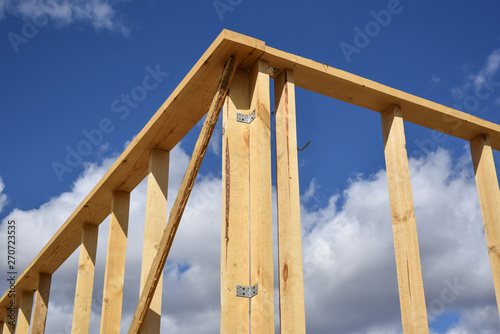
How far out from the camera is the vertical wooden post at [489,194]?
412cm

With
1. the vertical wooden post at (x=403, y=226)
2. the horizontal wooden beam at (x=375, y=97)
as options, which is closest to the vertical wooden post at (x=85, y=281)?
the horizontal wooden beam at (x=375, y=97)

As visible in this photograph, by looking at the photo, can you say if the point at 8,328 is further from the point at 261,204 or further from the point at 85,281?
the point at 261,204

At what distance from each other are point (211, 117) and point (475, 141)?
2.23 m

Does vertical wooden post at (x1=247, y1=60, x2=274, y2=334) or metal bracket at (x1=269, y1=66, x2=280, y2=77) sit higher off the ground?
metal bracket at (x1=269, y1=66, x2=280, y2=77)

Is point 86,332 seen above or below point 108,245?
below

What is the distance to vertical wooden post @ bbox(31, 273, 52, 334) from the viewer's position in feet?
21.6

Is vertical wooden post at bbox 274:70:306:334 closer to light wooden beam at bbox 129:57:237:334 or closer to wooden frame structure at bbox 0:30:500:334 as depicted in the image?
wooden frame structure at bbox 0:30:500:334

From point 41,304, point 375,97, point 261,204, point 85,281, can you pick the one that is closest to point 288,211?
point 261,204

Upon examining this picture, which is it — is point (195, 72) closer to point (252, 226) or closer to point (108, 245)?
point (252, 226)

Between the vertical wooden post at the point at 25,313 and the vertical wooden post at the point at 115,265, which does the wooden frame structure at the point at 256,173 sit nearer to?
the vertical wooden post at the point at 115,265

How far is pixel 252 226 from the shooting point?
325 cm

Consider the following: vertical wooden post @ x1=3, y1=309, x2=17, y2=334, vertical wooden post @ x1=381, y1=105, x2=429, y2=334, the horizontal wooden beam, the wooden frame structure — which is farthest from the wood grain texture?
vertical wooden post @ x1=3, y1=309, x2=17, y2=334

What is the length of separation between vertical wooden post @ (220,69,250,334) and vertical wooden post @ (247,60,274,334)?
0.04 m

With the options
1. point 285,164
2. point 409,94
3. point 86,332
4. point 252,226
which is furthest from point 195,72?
point 86,332
